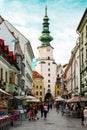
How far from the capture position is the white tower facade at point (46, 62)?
17700 centimetres

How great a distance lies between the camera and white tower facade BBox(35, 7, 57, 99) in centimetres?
17700

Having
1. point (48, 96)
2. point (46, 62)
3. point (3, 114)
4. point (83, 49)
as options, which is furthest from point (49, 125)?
point (48, 96)

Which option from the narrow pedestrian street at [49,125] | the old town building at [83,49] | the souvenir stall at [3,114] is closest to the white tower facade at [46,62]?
the old town building at [83,49]

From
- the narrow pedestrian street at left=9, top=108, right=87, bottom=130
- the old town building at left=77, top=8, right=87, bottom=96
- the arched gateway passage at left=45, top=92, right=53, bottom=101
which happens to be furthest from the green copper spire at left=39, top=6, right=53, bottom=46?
the narrow pedestrian street at left=9, top=108, right=87, bottom=130

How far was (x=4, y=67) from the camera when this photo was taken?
48.9 meters

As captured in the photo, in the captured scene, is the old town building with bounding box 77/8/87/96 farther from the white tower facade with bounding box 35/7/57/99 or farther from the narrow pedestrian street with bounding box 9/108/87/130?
the white tower facade with bounding box 35/7/57/99

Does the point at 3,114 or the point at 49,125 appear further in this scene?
the point at 49,125

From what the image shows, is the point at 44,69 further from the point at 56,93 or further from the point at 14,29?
the point at 14,29

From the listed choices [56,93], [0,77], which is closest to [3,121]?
[0,77]

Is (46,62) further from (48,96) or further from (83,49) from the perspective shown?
(83,49)

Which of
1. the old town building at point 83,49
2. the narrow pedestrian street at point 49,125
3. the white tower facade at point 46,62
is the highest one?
the white tower facade at point 46,62

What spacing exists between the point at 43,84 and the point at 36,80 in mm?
5668

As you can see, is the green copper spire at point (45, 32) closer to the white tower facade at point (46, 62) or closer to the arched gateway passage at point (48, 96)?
the white tower facade at point (46, 62)

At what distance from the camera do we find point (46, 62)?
182m
